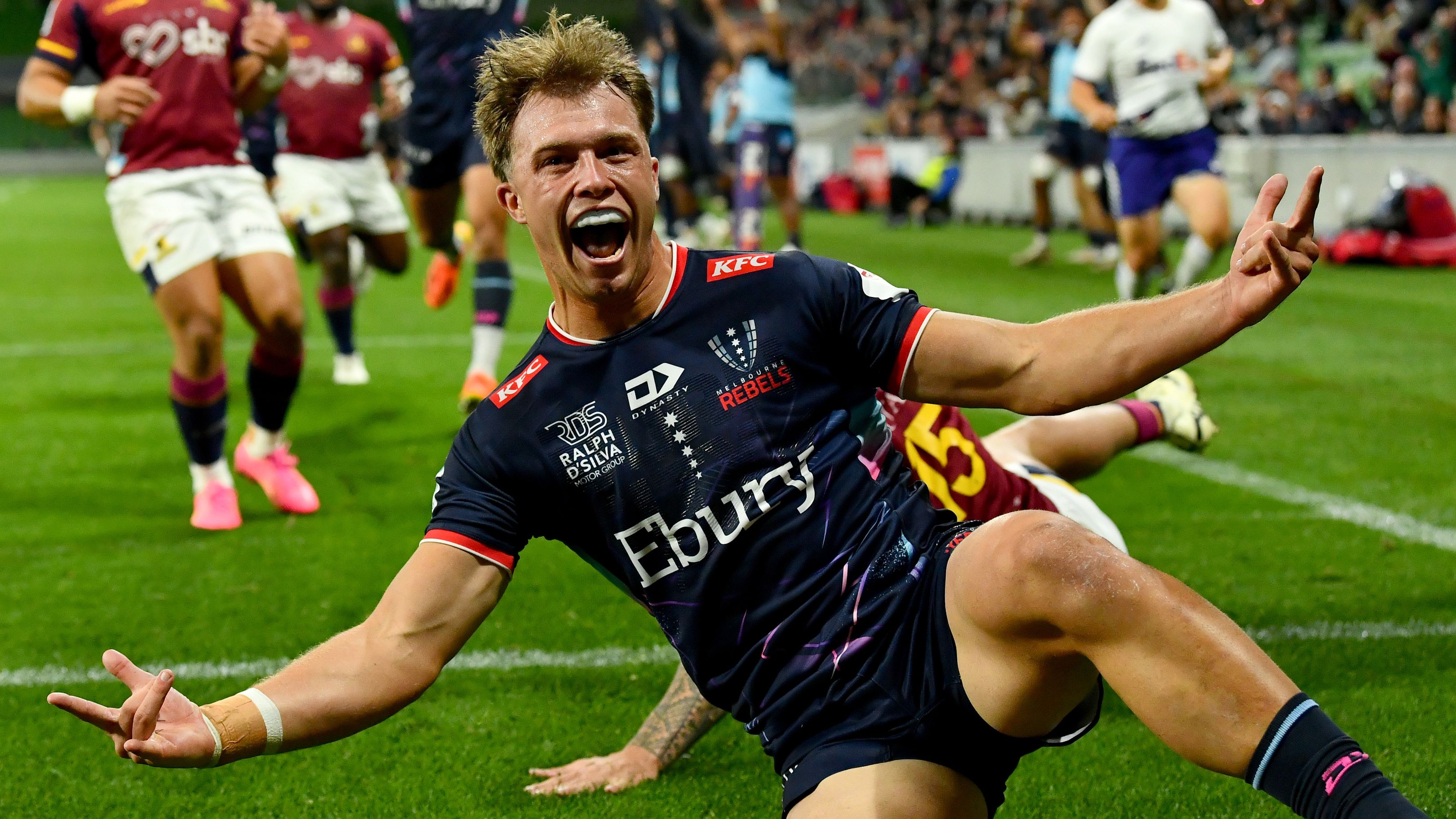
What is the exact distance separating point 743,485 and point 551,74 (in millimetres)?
752

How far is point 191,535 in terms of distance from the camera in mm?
5410

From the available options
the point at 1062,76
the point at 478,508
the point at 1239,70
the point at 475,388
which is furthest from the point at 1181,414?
the point at 1239,70

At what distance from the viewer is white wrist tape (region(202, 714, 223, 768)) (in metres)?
2.15

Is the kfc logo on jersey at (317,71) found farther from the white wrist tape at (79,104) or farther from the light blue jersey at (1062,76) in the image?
the light blue jersey at (1062,76)

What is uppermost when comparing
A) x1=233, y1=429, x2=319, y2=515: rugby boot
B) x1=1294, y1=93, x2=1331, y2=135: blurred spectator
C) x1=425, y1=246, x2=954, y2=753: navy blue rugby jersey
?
x1=425, y1=246, x2=954, y2=753: navy blue rugby jersey

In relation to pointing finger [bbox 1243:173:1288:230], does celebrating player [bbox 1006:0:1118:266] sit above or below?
below

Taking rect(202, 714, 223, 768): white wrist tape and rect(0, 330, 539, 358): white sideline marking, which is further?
rect(0, 330, 539, 358): white sideline marking

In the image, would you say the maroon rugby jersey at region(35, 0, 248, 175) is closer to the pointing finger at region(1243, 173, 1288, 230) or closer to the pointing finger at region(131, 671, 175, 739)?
the pointing finger at region(131, 671, 175, 739)

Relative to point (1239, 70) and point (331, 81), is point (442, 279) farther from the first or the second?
point (1239, 70)

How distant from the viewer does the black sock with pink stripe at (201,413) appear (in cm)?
552

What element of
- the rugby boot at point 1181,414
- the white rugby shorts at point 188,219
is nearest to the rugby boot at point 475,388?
the white rugby shorts at point 188,219

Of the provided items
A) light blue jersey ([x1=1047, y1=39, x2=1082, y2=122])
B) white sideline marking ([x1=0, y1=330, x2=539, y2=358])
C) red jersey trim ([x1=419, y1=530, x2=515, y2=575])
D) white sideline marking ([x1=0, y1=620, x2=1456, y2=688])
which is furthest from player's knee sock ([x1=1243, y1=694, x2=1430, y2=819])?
light blue jersey ([x1=1047, y1=39, x2=1082, y2=122])

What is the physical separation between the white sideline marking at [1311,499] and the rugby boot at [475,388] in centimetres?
298

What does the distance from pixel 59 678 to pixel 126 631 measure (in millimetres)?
404
